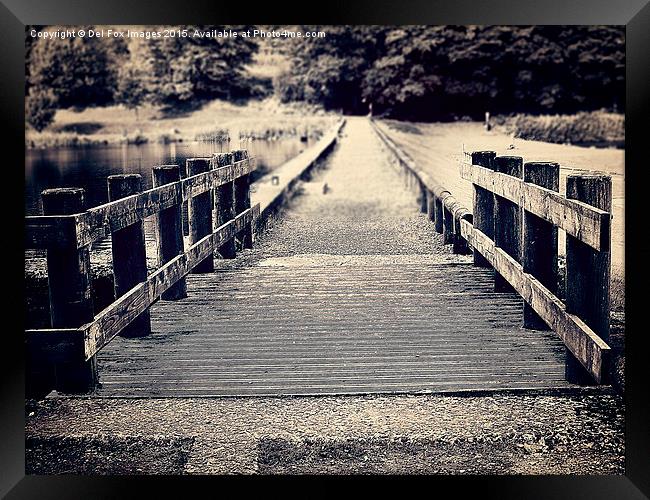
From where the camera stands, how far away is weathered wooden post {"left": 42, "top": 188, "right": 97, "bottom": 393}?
9.64 ft

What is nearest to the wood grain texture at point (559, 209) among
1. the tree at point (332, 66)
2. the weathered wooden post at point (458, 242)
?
the weathered wooden post at point (458, 242)

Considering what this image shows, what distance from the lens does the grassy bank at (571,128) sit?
14.3ft

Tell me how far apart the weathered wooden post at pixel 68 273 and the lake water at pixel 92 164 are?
0.86 metres

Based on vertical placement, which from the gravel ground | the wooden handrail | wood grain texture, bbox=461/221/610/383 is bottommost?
the gravel ground

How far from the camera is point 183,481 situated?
319cm

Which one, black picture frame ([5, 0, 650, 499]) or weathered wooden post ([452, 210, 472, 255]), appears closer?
black picture frame ([5, 0, 650, 499])

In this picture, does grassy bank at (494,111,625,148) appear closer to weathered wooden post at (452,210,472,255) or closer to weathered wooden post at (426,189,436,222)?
weathered wooden post at (452,210,472,255)

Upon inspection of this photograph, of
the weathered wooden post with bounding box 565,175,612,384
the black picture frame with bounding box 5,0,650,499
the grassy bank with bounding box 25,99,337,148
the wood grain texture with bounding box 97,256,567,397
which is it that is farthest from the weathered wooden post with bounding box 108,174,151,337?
the weathered wooden post with bounding box 565,175,612,384

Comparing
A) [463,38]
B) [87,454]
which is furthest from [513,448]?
[463,38]

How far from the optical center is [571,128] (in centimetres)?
480

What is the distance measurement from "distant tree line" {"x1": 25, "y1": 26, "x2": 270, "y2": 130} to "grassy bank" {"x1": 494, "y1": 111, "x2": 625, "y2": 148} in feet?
4.72

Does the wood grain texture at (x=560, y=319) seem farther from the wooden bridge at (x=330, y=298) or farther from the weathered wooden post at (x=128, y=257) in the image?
the weathered wooden post at (x=128, y=257)

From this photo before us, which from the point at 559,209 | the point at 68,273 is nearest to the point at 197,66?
the point at 68,273
